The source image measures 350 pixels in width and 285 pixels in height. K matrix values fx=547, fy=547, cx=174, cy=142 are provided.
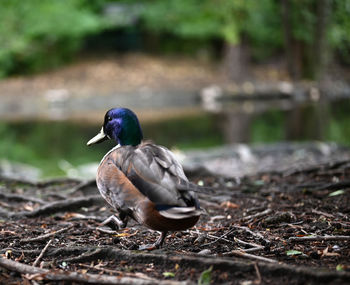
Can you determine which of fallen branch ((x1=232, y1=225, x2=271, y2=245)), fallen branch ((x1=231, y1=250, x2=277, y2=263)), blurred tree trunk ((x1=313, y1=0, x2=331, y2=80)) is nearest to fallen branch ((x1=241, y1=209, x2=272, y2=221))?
fallen branch ((x1=232, y1=225, x2=271, y2=245))

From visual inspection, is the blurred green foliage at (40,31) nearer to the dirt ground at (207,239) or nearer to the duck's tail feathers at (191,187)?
the dirt ground at (207,239)

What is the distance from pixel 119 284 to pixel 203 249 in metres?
0.80

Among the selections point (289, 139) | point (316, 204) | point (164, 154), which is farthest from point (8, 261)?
point (289, 139)

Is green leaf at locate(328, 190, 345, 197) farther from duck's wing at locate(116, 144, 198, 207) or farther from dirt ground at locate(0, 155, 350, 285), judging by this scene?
duck's wing at locate(116, 144, 198, 207)

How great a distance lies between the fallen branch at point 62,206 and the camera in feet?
14.3

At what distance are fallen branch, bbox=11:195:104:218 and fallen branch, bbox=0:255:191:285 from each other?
1533 millimetres

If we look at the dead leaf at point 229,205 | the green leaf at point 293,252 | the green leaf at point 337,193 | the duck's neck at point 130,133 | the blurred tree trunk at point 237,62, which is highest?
the blurred tree trunk at point 237,62

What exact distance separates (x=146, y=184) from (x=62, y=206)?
1757 mm

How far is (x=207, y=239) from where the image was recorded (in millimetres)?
3473

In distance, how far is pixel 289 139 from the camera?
1234 centimetres

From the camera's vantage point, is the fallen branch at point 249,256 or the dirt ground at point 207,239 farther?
the fallen branch at point 249,256

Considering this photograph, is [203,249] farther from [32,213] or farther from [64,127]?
[64,127]

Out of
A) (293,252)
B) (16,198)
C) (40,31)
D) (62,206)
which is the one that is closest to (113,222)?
(62,206)

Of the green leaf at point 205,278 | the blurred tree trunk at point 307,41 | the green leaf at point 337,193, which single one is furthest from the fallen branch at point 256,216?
the blurred tree trunk at point 307,41
